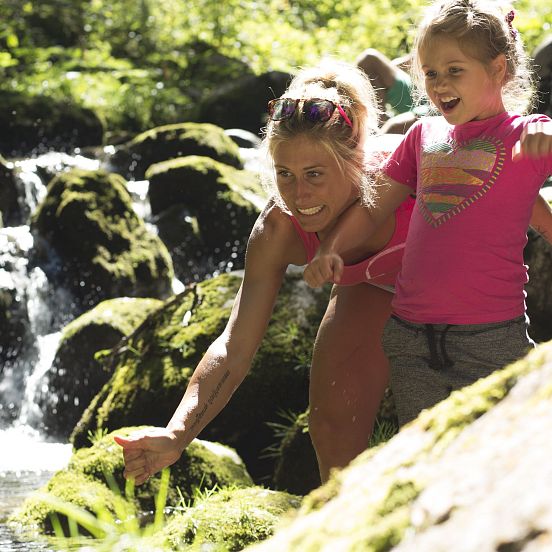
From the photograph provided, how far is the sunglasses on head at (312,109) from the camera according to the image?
10.3 ft

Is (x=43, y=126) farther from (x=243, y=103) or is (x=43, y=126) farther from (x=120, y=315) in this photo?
(x=120, y=315)

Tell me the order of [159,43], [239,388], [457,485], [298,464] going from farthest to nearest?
[159,43]
[239,388]
[298,464]
[457,485]

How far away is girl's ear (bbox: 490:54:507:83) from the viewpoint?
3010 millimetres

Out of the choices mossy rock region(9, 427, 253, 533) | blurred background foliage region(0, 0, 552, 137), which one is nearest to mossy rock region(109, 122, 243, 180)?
blurred background foliage region(0, 0, 552, 137)

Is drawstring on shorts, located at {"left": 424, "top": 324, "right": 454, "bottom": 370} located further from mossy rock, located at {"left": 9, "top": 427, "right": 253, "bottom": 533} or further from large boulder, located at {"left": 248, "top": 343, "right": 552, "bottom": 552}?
mossy rock, located at {"left": 9, "top": 427, "right": 253, "bottom": 533}

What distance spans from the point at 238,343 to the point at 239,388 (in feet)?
8.88

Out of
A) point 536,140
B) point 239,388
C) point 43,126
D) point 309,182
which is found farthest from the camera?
point 43,126

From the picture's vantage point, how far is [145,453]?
2.66 metres

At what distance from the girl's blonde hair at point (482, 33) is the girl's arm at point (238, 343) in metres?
0.70

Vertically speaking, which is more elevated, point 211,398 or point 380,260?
point 380,260

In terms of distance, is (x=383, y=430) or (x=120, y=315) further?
(x=120, y=315)

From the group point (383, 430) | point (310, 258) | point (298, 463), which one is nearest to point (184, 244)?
point (298, 463)

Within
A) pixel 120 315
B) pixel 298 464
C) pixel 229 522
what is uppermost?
pixel 120 315

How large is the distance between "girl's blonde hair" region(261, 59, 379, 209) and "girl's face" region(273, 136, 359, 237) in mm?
25
